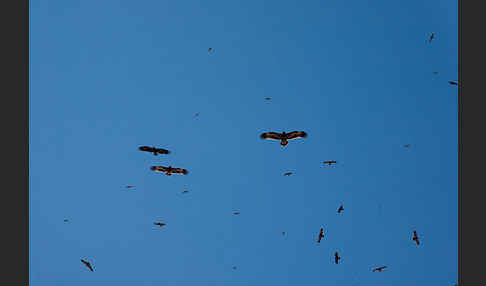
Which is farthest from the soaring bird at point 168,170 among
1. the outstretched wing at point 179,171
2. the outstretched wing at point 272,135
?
the outstretched wing at point 272,135

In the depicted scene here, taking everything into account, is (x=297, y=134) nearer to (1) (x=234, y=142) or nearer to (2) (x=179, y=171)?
(1) (x=234, y=142)

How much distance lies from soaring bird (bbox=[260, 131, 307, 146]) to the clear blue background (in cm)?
2

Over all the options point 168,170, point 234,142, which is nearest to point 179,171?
point 168,170

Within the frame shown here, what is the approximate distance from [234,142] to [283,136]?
182 mm

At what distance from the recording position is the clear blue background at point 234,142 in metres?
1.09

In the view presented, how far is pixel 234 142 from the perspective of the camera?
3.61ft

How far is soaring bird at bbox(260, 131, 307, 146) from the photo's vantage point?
1090 millimetres

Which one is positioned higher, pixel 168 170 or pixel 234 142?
pixel 234 142

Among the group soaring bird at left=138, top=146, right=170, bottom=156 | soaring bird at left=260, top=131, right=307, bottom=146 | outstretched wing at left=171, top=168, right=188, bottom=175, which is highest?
soaring bird at left=260, top=131, right=307, bottom=146

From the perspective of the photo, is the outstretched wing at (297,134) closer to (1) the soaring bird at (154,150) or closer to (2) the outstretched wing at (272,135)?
(2) the outstretched wing at (272,135)

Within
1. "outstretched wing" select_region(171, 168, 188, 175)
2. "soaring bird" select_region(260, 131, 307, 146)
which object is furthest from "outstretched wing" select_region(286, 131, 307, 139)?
"outstretched wing" select_region(171, 168, 188, 175)

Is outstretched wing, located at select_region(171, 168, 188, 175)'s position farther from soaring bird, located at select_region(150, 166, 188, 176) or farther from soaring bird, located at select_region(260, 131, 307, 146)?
soaring bird, located at select_region(260, 131, 307, 146)

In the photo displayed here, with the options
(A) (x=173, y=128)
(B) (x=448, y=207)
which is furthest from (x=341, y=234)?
(A) (x=173, y=128)

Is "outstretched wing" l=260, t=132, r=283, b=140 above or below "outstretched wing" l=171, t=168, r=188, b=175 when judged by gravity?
above
